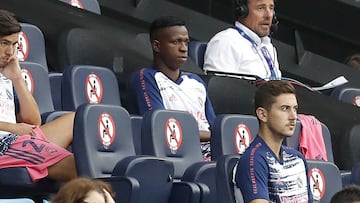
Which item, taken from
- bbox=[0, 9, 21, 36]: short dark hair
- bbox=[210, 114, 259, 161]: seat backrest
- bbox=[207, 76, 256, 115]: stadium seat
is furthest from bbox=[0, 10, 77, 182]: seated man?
bbox=[207, 76, 256, 115]: stadium seat

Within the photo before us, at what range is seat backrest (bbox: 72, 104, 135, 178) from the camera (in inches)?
223

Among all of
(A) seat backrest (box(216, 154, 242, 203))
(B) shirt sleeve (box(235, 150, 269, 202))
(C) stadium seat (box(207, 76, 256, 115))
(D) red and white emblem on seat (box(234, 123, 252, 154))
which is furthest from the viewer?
(C) stadium seat (box(207, 76, 256, 115))

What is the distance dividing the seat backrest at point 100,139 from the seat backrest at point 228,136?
458 mm

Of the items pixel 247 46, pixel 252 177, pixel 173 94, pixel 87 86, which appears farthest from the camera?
pixel 247 46

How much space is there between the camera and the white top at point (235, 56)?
24.8 ft

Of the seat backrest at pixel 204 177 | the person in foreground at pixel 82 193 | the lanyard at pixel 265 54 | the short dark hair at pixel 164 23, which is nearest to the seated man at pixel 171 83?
the short dark hair at pixel 164 23

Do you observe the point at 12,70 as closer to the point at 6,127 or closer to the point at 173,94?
the point at 6,127

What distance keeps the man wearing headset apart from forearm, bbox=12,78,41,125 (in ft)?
5.59

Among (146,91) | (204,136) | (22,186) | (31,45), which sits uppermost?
(31,45)

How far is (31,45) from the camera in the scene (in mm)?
7055

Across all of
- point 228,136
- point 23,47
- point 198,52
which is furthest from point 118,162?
point 198,52

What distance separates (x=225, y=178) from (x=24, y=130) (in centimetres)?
104

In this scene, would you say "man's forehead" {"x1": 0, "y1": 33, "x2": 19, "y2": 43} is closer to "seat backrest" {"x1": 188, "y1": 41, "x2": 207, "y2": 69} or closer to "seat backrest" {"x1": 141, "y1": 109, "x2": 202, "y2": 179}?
"seat backrest" {"x1": 141, "y1": 109, "x2": 202, "y2": 179}

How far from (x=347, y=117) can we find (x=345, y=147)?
0.65 ft
